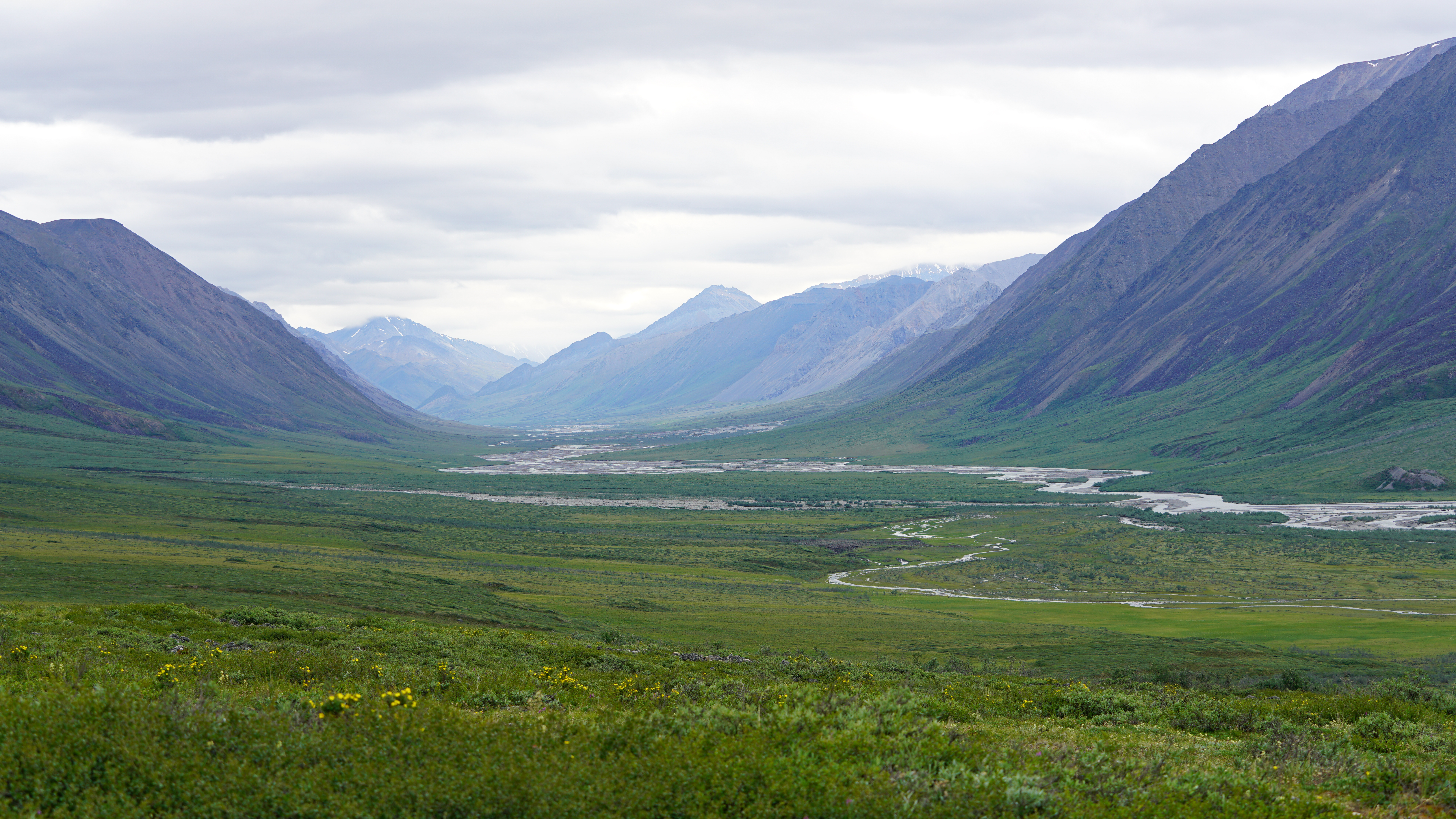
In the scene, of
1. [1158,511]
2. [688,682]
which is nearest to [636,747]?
[688,682]

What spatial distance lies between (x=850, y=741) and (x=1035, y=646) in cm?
3829

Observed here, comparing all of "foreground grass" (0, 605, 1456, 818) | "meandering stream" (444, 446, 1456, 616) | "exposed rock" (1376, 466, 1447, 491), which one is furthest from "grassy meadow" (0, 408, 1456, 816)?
"exposed rock" (1376, 466, 1447, 491)

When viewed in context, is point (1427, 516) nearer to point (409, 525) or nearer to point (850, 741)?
point (409, 525)

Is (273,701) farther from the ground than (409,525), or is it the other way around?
(273,701)

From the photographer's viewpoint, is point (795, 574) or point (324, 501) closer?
point (795, 574)

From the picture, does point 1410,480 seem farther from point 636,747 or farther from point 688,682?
point 636,747

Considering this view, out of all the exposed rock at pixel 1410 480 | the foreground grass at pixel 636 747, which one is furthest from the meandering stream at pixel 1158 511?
the foreground grass at pixel 636 747

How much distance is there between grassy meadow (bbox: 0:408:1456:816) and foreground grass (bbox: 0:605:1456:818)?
65 mm

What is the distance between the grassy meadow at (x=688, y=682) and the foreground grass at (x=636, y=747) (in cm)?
7

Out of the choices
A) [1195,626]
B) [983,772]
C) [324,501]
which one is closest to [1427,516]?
[1195,626]

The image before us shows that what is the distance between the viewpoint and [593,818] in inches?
450

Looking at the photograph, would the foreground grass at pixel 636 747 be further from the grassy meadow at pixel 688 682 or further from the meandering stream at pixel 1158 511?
the meandering stream at pixel 1158 511

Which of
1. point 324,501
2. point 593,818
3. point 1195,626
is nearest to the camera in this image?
point 593,818

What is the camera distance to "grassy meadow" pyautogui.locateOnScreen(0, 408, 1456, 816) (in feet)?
39.6
